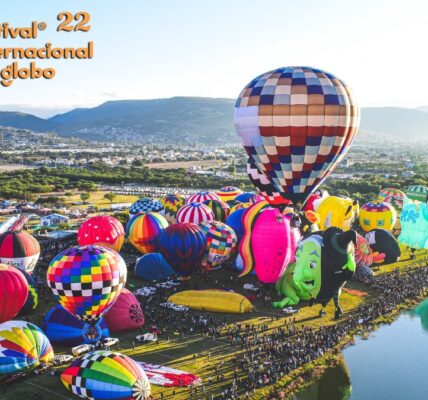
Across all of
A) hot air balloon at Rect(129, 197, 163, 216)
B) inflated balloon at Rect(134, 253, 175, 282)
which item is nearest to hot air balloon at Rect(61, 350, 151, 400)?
inflated balloon at Rect(134, 253, 175, 282)

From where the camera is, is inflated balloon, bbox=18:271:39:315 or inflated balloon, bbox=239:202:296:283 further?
inflated balloon, bbox=239:202:296:283

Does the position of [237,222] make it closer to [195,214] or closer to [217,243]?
[195,214]

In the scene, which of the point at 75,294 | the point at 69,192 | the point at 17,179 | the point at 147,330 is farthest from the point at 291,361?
the point at 17,179

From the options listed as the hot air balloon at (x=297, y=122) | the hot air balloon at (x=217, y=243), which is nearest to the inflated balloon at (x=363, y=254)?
the hot air balloon at (x=217, y=243)

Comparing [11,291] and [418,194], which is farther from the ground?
[418,194]

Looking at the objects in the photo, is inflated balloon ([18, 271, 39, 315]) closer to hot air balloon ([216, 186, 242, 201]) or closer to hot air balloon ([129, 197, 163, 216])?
hot air balloon ([129, 197, 163, 216])

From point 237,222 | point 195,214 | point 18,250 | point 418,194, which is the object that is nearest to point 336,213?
point 418,194
